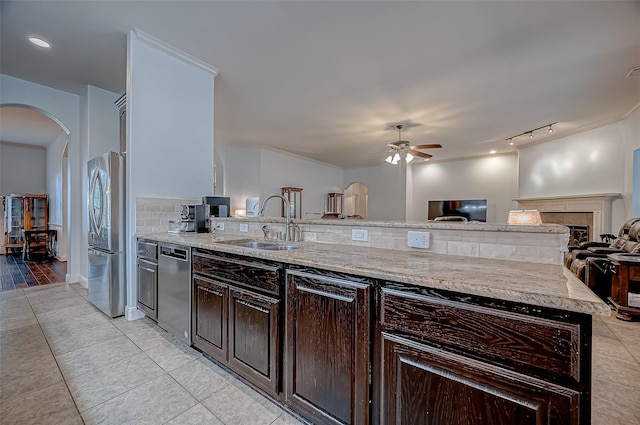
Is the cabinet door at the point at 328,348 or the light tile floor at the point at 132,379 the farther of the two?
the light tile floor at the point at 132,379

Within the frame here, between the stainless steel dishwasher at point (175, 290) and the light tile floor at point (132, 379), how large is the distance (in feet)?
0.58

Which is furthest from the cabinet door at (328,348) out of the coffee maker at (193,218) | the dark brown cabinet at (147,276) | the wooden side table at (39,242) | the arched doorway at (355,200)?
the arched doorway at (355,200)

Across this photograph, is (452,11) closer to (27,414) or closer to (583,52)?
(583,52)

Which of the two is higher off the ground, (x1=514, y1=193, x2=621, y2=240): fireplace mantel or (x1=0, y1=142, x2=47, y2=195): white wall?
(x1=0, y1=142, x2=47, y2=195): white wall

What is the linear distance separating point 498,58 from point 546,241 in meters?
2.59

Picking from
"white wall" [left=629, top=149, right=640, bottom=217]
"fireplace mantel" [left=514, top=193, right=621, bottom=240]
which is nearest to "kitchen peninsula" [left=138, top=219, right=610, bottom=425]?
"white wall" [left=629, top=149, right=640, bottom=217]

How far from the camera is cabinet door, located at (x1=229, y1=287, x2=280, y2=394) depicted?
1468 millimetres

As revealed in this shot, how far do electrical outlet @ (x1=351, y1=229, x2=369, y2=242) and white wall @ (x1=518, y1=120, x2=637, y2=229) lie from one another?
18.5 ft

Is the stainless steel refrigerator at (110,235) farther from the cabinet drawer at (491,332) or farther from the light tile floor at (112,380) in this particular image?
the cabinet drawer at (491,332)

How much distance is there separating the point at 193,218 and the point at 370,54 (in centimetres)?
257

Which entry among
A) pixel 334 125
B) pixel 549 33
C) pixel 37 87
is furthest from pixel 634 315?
pixel 37 87

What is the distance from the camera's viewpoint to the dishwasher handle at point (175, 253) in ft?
6.81

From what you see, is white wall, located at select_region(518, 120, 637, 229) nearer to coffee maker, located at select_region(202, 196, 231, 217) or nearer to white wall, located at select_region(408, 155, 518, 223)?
white wall, located at select_region(408, 155, 518, 223)

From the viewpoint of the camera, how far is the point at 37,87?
3744 mm
